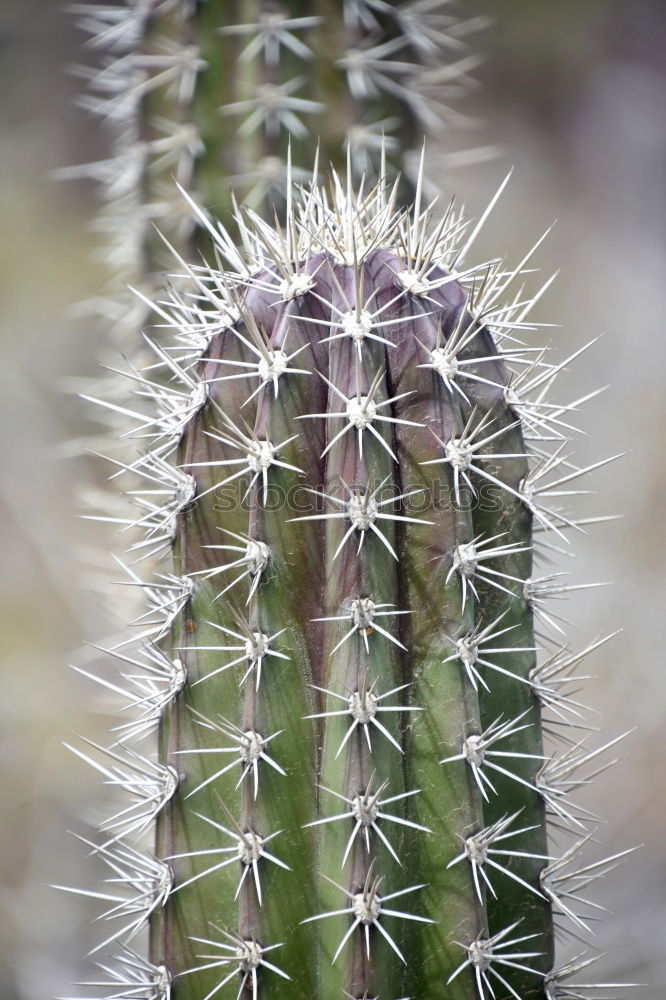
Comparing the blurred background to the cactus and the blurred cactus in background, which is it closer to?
the cactus

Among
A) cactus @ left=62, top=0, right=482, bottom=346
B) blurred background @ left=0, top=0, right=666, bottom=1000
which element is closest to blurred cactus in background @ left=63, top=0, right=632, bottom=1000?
cactus @ left=62, top=0, right=482, bottom=346

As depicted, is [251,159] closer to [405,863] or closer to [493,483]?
[493,483]

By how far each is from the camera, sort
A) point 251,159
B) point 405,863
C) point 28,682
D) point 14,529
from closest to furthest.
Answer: point 405,863, point 251,159, point 28,682, point 14,529

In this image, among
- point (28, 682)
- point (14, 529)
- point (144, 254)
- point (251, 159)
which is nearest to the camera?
point (251, 159)

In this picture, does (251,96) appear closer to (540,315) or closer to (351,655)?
(351,655)

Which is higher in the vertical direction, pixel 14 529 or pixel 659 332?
pixel 659 332

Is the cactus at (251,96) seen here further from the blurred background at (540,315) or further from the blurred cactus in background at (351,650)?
the blurred background at (540,315)

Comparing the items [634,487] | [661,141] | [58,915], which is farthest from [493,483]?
[661,141]

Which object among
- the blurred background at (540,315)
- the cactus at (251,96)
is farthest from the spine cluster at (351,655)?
the blurred background at (540,315)

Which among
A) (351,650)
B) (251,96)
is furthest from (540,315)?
(351,650)

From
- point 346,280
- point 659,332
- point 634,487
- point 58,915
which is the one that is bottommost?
point 58,915
